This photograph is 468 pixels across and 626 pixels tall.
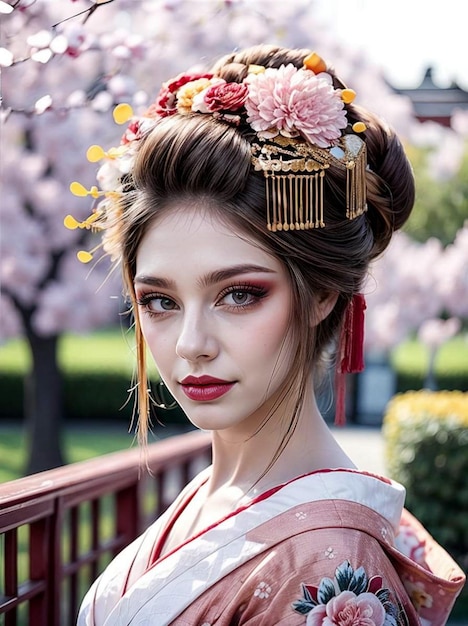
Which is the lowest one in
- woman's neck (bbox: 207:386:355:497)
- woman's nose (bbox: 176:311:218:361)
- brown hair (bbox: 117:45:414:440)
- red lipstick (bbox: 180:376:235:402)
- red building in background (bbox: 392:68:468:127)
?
woman's neck (bbox: 207:386:355:497)

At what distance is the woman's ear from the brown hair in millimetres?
15

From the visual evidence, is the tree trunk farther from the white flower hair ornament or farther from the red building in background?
the red building in background

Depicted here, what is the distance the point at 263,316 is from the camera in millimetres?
1701

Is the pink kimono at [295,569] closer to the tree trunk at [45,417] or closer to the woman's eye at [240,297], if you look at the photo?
the woman's eye at [240,297]

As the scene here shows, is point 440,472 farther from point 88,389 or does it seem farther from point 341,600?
point 88,389

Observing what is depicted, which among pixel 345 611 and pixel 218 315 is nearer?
pixel 345 611

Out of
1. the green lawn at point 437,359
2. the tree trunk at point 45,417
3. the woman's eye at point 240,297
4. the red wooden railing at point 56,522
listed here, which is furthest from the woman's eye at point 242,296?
the green lawn at point 437,359

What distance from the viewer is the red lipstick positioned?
67.2 inches

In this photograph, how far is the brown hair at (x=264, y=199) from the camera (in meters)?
1.70

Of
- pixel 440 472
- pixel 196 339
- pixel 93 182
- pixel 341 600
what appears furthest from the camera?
pixel 93 182

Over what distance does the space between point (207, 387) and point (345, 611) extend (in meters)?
0.49

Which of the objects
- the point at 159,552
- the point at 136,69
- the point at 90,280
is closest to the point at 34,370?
the point at 90,280

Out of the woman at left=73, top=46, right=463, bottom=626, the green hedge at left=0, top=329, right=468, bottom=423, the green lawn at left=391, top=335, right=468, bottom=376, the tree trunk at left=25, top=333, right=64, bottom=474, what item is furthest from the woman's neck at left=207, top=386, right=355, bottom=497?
the green hedge at left=0, top=329, right=468, bottom=423

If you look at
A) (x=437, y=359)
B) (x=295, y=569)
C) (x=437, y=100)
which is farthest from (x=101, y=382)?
(x=295, y=569)
